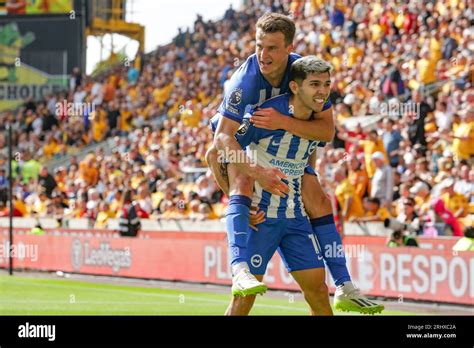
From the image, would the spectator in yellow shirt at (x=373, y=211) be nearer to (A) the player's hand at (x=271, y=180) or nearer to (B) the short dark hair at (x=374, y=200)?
(B) the short dark hair at (x=374, y=200)

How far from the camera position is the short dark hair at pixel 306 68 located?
7.94 m

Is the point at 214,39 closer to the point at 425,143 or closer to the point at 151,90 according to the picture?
the point at 151,90

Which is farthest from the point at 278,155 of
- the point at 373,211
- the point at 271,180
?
the point at 373,211

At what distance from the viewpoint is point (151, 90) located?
34.5 m

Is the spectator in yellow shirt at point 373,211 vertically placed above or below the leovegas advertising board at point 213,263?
above

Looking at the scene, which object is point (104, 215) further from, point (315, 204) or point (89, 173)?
point (315, 204)

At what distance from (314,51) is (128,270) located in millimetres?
6779

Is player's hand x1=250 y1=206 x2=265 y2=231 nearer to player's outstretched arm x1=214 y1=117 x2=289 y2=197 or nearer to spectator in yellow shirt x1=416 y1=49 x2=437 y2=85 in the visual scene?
player's outstretched arm x1=214 y1=117 x2=289 y2=197

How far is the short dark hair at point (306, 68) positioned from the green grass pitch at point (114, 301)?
5917 millimetres

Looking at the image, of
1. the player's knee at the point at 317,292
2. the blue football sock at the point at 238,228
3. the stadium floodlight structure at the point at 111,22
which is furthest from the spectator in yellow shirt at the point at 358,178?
the stadium floodlight structure at the point at 111,22

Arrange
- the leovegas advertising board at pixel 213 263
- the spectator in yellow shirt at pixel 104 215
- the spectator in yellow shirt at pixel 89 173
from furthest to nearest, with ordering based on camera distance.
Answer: the spectator in yellow shirt at pixel 89 173 → the spectator in yellow shirt at pixel 104 215 → the leovegas advertising board at pixel 213 263

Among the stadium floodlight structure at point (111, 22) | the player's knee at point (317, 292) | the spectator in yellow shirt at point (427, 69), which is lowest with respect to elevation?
the player's knee at point (317, 292)
